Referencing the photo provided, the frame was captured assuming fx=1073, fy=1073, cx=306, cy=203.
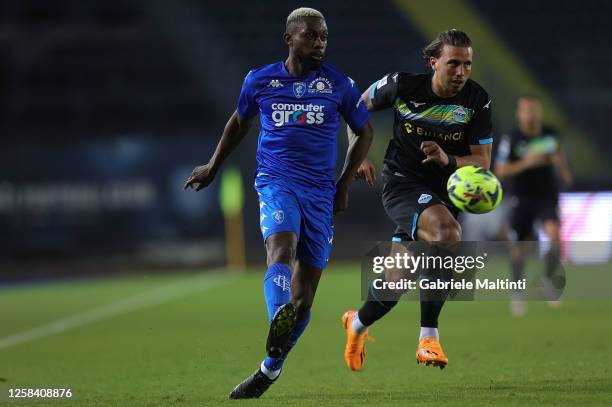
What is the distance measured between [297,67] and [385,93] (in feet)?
3.03

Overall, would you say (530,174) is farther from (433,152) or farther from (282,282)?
(282,282)

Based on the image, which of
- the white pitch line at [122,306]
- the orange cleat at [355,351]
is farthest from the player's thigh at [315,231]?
the white pitch line at [122,306]

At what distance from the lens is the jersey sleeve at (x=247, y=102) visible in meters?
6.46

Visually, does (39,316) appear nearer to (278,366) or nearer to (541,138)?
(541,138)

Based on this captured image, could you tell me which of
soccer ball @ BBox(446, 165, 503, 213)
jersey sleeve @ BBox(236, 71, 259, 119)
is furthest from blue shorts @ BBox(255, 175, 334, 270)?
soccer ball @ BBox(446, 165, 503, 213)

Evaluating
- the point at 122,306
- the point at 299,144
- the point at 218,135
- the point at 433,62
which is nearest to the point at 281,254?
the point at 299,144

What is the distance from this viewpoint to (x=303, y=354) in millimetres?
8719

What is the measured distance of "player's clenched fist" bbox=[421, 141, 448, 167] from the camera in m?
6.55

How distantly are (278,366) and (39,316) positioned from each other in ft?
24.9

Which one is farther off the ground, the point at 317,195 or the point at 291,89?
the point at 291,89

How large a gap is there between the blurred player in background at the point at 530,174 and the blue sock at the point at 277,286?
6602 mm

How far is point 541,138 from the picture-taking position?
12344 mm

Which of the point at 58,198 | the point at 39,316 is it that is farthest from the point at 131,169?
the point at 39,316

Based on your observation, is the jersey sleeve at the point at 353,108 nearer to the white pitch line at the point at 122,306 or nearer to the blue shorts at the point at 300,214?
the blue shorts at the point at 300,214
